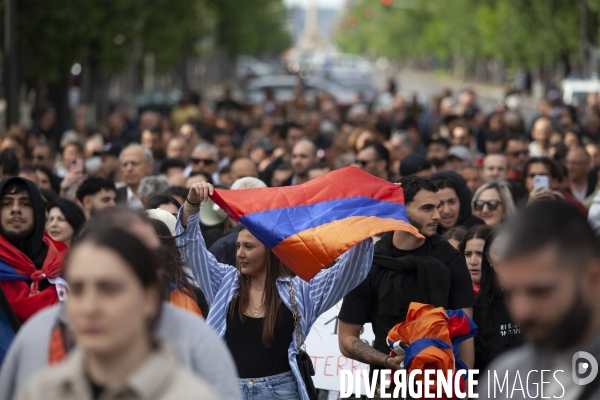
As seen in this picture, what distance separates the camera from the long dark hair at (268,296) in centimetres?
583

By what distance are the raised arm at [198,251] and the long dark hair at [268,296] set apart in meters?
0.19

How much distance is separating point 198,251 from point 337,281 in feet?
2.32

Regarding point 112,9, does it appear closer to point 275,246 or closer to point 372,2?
point 275,246

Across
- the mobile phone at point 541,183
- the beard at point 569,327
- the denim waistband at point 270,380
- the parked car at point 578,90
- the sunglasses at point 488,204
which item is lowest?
the denim waistband at point 270,380

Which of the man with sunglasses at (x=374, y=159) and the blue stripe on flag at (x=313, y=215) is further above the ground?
the man with sunglasses at (x=374, y=159)

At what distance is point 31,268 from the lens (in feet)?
23.2

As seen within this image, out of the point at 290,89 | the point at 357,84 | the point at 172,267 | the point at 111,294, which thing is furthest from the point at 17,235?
the point at 357,84

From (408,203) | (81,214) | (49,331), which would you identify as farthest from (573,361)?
(81,214)

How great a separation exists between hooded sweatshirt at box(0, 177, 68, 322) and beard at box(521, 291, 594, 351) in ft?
13.4

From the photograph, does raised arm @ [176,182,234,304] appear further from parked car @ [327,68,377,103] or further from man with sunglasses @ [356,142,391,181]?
parked car @ [327,68,377,103]

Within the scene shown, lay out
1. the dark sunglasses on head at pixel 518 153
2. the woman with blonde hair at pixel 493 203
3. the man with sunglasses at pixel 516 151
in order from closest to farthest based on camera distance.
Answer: the woman with blonde hair at pixel 493 203
the man with sunglasses at pixel 516 151
the dark sunglasses on head at pixel 518 153

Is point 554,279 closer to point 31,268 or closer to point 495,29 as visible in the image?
point 31,268

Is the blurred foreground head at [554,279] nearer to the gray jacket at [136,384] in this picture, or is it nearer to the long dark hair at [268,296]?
the gray jacket at [136,384]

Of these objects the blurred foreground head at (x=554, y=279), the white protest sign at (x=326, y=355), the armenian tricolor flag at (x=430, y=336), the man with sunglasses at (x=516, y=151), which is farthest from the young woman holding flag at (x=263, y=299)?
the man with sunglasses at (x=516, y=151)
